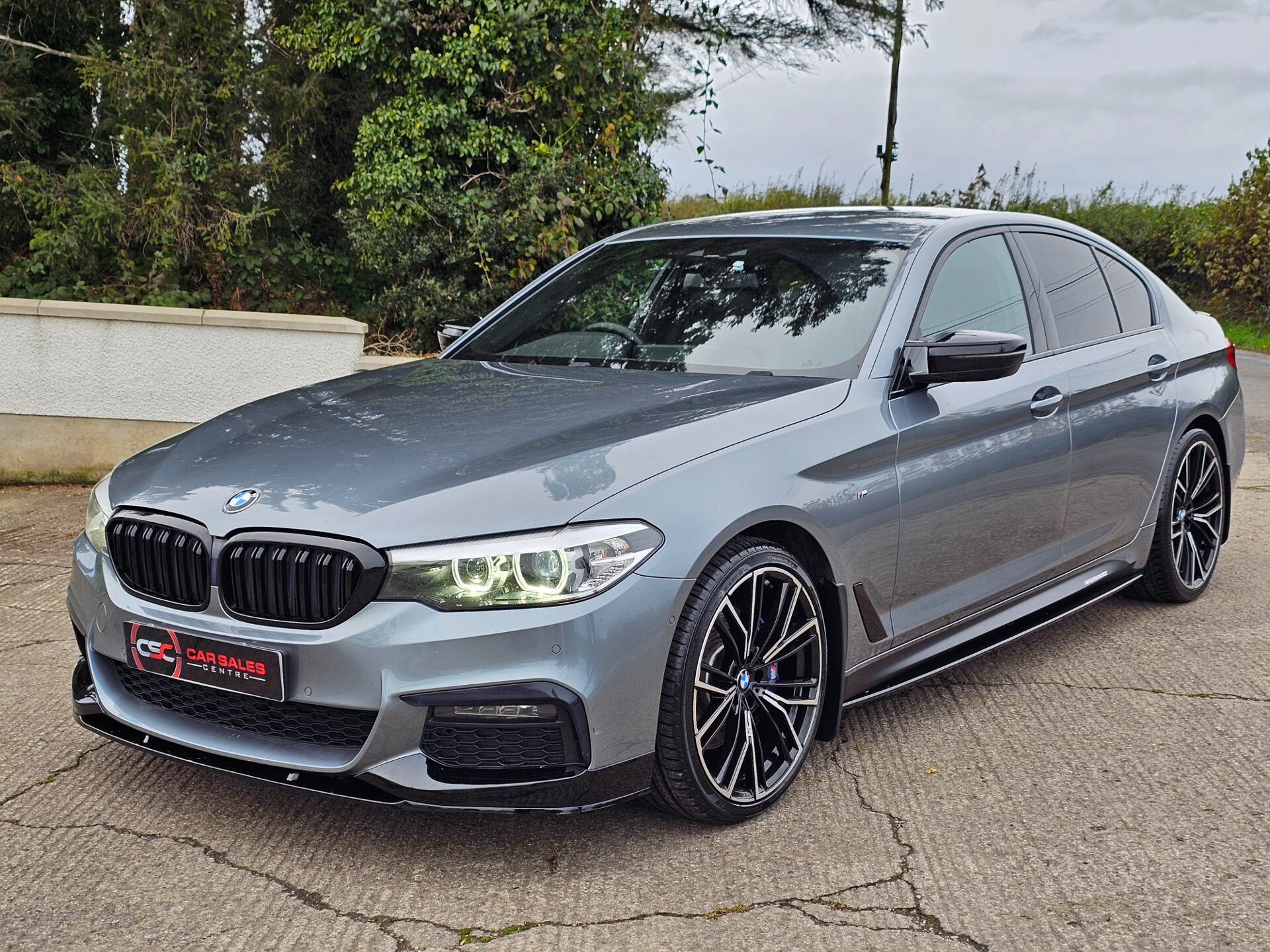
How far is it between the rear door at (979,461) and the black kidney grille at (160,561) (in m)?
1.93

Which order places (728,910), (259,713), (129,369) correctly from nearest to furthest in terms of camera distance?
(728,910), (259,713), (129,369)

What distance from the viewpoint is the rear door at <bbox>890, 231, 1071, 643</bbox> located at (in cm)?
378

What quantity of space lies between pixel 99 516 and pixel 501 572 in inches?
51.7

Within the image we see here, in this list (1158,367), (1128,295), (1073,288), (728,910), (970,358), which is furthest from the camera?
(1128,295)

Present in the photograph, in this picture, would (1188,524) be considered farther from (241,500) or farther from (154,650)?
(154,650)

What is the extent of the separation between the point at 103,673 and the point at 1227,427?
15.2 ft

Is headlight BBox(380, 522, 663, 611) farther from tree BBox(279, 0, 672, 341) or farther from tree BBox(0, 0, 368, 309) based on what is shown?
tree BBox(0, 0, 368, 309)

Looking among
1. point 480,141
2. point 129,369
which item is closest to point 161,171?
point 129,369

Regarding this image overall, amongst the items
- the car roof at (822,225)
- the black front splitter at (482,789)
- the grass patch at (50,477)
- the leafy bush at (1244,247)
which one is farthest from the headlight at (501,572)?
the leafy bush at (1244,247)

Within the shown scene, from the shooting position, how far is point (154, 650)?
311cm

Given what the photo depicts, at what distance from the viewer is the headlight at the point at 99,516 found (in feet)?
11.1

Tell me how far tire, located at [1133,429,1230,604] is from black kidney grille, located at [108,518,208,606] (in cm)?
381

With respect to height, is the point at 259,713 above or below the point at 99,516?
below

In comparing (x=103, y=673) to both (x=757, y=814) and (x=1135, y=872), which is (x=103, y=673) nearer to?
(x=757, y=814)
